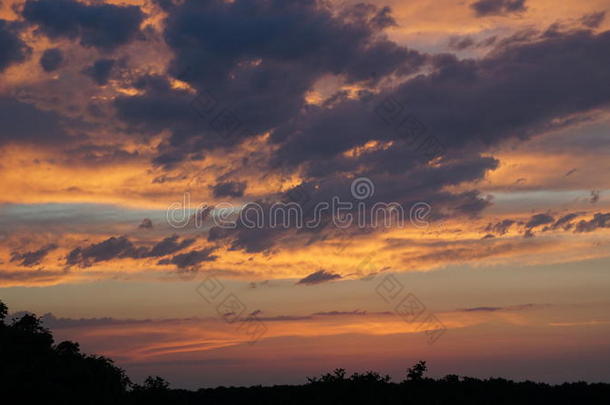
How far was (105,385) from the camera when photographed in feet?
243

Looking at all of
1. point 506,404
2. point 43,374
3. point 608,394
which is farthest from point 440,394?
point 43,374

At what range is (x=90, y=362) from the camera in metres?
80.4

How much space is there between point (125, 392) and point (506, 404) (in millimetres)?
77158

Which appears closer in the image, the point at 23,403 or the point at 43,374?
the point at 23,403

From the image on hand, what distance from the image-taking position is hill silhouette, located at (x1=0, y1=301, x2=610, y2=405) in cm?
6406

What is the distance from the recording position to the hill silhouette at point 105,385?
64.1 metres

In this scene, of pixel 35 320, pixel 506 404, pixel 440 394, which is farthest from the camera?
pixel 506 404

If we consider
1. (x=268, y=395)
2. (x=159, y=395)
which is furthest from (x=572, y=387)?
(x=159, y=395)

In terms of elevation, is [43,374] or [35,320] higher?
[35,320]

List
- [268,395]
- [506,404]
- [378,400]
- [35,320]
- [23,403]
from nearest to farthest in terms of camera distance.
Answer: [23,403] < [35,320] < [378,400] < [506,404] < [268,395]

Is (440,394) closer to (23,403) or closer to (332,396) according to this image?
(332,396)

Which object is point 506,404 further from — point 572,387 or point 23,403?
point 23,403

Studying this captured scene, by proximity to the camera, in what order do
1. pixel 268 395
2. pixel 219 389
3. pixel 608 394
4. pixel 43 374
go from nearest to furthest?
pixel 43 374 → pixel 608 394 → pixel 268 395 → pixel 219 389

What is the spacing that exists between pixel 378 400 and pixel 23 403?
153 ft
